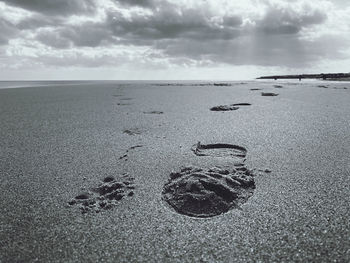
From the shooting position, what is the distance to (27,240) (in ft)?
3.63

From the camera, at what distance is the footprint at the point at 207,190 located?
1315 millimetres

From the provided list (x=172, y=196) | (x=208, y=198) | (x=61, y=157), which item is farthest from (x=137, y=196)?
(x=61, y=157)

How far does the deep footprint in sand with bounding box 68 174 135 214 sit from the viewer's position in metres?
1.37

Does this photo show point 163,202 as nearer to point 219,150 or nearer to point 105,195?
point 105,195

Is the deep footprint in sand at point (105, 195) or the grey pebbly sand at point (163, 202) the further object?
the deep footprint in sand at point (105, 195)

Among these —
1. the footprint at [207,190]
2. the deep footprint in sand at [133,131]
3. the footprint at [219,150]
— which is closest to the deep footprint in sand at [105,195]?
the footprint at [207,190]

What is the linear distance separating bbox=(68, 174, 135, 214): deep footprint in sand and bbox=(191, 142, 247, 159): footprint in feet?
2.55

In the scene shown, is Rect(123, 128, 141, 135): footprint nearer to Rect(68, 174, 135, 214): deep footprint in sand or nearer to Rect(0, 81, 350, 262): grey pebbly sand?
Rect(0, 81, 350, 262): grey pebbly sand

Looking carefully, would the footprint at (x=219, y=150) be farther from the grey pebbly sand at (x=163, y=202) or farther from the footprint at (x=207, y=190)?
the footprint at (x=207, y=190)

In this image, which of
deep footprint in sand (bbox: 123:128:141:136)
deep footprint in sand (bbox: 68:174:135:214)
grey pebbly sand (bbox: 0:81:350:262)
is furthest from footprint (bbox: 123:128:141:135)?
deep footprint in sand (bbox: 68:174:135:214)

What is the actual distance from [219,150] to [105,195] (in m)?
1.18

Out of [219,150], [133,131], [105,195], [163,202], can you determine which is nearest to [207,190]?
[163,202]

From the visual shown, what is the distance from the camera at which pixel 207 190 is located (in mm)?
1444

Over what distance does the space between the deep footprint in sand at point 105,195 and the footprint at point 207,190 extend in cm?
23
